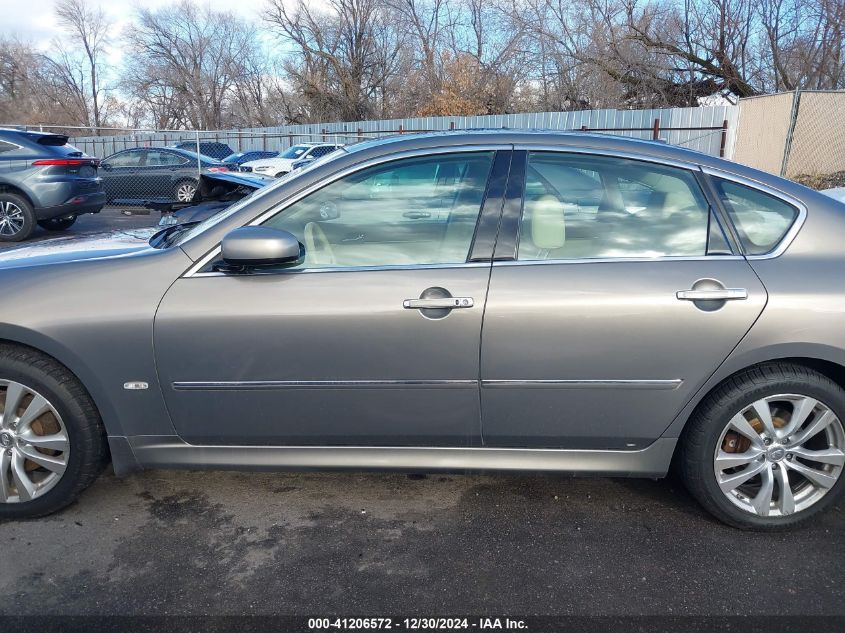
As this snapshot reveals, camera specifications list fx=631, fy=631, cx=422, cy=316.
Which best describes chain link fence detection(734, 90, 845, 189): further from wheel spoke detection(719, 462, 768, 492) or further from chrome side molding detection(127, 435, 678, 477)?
chrome side molding detection(127, 435, 678, 477)

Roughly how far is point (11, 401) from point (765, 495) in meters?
3.15

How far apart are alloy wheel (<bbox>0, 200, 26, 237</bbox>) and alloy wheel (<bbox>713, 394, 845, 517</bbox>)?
32.7ft

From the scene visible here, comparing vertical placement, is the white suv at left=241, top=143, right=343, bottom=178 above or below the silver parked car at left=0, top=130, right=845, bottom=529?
above

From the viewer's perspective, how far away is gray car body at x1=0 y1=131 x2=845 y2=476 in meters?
2.43

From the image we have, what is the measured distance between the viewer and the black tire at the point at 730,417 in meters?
2.51

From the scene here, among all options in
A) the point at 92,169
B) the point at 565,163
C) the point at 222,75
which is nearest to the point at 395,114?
the point at 222,75

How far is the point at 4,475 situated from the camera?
265 centimetres

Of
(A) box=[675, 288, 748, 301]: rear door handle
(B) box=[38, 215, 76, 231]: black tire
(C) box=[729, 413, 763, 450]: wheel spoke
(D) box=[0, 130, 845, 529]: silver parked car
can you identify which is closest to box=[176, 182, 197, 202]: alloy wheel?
(B) box=[38, 215, 76, 231]: black tire

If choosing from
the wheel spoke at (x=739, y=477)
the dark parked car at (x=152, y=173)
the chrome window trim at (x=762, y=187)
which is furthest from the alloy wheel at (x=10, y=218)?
the wheel spoke at (x=739, y=477)

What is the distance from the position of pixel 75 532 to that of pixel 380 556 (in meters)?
1.31

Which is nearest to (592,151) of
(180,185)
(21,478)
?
(21,478)

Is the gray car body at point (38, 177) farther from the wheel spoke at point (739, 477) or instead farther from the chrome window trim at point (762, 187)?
the wheel spoke at point (739, 477)

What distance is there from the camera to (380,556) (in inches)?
98.9

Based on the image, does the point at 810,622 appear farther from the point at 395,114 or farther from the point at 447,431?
the point at 395,114
